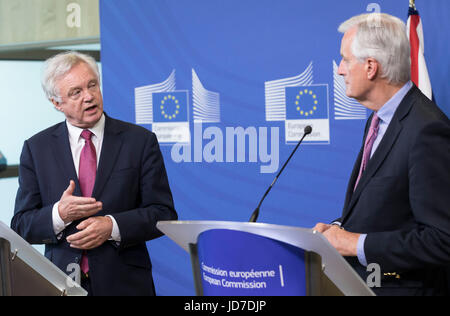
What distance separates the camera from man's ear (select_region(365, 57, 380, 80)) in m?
2.13

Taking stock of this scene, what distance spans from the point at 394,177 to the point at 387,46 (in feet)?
1.54

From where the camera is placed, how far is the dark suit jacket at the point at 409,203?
1894 mm

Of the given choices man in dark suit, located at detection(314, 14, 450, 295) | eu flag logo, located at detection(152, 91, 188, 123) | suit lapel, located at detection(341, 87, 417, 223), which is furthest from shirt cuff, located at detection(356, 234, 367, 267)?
eu flag logo, located at detection(152, 91, 188, 123)

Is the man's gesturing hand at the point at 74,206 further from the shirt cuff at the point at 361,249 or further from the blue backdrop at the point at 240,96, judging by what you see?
the blue backdrop at the point at 240,96

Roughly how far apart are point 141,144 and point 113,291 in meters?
0.65

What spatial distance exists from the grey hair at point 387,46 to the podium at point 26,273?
1256mm

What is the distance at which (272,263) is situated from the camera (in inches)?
60.8

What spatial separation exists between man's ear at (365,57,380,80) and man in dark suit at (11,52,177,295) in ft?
3.42

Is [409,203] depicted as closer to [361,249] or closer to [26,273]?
[361,249]

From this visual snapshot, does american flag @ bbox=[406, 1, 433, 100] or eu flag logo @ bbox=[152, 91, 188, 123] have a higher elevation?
american flag @ bbox=[406, 1, 433, 100]

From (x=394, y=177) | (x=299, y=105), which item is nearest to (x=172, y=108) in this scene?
(x=299, y=105)

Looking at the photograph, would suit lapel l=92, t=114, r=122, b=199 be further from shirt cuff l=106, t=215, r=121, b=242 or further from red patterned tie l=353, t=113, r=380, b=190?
red patterned tie l=353, t=113, r=380, b=190

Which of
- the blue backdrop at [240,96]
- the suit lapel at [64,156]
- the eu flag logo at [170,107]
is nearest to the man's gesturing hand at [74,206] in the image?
the suit lapel at [64,156]

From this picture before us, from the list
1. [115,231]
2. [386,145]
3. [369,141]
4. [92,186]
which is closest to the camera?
[386,145]
